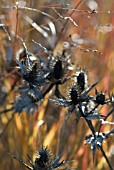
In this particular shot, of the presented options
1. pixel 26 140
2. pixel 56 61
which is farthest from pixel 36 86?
pixel 26 140

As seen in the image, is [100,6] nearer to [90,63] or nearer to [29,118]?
[90,63]

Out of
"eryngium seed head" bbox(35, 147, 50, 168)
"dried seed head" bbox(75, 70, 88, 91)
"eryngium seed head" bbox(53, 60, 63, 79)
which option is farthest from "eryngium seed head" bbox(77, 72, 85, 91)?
"eryngium seed head" bbox(35, 147, 50, 168)

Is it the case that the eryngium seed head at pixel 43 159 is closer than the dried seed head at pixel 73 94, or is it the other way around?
the eryngium seed head at pixel 43 159

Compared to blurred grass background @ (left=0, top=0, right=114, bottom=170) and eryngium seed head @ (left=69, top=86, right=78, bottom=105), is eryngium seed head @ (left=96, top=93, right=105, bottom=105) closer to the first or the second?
eryngium seed head @ (left=69, top=86, right=78, bottom=105)

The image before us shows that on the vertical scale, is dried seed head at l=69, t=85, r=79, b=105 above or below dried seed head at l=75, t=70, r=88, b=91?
below

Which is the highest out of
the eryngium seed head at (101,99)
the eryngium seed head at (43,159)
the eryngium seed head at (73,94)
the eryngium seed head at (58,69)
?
the eryngium seed head at (58,69)

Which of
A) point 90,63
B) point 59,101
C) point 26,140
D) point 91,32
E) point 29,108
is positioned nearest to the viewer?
point 59,101

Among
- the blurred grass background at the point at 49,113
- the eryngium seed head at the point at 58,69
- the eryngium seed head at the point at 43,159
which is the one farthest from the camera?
the blurred grass background at the point at 49,113

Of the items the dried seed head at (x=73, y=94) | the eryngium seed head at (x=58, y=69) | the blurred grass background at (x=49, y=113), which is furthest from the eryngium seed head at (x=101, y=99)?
the blurred grass background at (x=49, y=113)

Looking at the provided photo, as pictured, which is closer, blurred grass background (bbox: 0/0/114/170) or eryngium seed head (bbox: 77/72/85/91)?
eryngium seed head (bbox: 77/72/85/91)

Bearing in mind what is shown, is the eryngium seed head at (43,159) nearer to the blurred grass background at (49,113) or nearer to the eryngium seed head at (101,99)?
the eryngium seed head at (101,99)

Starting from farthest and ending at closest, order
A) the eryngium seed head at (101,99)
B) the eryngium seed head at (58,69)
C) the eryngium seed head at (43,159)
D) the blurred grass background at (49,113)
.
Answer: the blurred grass background at (49,113) < the eryngium seed head at (58,69) < the eryngium seed head at (101,99) < the eryngium seed head at (43,159)
